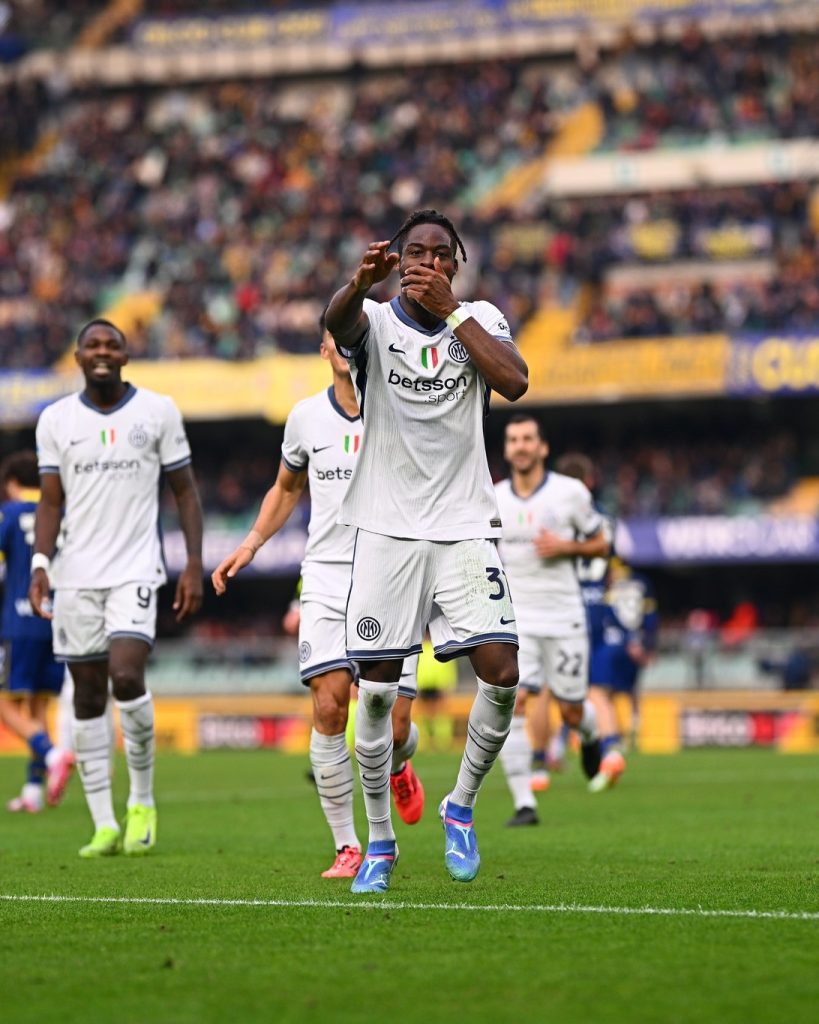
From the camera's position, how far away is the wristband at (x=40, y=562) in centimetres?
966

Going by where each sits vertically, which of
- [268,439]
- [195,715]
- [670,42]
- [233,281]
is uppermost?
[670,42]

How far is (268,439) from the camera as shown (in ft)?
146

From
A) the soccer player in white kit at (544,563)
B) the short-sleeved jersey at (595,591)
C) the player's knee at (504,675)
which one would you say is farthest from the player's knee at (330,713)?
the short-sleeved jersey at (595,591)

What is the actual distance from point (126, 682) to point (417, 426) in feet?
9.65

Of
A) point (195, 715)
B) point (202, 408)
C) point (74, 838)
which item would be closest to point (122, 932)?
point (74, 838)

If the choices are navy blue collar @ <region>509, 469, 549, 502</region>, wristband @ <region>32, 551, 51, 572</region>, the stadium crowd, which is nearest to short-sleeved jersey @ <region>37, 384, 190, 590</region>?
wristband @ <region>32, 551, 51, 572</region>

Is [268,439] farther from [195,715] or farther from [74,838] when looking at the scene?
[74,838]

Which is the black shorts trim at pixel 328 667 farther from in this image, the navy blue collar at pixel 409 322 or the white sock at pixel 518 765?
the white sock at pixel 518 765

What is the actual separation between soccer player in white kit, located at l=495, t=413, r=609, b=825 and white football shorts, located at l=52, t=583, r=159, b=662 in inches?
147

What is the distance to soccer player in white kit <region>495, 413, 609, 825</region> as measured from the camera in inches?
511

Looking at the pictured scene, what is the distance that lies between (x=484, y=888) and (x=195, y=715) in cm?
2151

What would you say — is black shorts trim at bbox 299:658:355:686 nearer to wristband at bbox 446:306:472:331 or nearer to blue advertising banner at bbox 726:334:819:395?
wristband at bbox 446:306:472:331

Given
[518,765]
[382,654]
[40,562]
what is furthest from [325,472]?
[518,765]

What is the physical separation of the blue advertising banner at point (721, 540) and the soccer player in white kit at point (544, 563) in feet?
75.7
